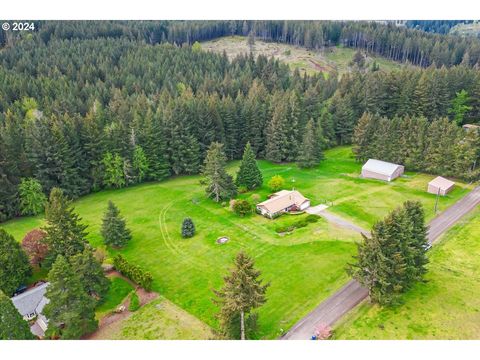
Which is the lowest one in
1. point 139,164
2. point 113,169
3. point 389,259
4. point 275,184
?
point 275,184

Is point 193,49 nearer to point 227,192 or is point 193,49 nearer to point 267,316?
point 227,192

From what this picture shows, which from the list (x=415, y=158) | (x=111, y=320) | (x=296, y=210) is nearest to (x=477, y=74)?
(x=415, y=158)

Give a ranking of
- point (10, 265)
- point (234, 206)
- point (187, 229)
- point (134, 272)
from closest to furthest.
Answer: point (10, 265) → point (134, 272) → point (187, 229) → point (234, 206)

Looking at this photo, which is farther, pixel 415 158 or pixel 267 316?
pixel 415 158

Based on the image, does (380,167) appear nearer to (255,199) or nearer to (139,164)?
(255,199)

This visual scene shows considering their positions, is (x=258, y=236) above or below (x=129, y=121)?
below

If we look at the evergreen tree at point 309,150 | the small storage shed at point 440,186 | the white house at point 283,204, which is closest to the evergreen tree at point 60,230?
the white house at point 283,204

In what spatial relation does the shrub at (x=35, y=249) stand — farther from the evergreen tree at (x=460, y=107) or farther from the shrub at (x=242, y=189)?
the evergreen tree at (x=460, y=107)

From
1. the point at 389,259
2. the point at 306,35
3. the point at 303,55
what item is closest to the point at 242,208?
the point at 389,259
